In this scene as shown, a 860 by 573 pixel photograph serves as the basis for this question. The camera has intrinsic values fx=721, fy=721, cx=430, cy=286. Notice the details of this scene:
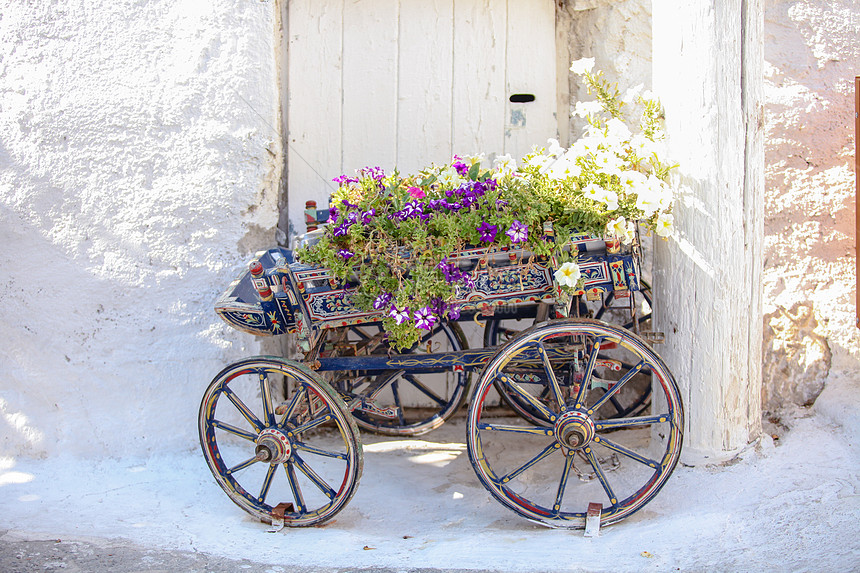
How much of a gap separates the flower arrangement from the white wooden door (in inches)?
43.0

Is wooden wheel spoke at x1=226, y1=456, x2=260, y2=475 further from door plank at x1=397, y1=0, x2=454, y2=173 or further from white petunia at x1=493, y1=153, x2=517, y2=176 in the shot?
door plank at x1=397, y1=0, x2=454, y2=173

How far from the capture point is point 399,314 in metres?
2.57

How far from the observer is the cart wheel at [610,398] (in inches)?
137

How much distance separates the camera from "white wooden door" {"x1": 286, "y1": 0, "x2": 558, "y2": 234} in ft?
12.1

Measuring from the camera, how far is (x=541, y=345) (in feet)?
8.63

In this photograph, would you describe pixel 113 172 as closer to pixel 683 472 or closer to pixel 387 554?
pixel 387 554

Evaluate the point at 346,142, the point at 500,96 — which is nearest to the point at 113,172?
the point at 346,142

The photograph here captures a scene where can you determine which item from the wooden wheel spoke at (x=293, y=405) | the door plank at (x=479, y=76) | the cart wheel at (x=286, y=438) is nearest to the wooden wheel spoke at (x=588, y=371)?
the cart wheel at (x=286, y=438)

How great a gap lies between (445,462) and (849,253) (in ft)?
6.93

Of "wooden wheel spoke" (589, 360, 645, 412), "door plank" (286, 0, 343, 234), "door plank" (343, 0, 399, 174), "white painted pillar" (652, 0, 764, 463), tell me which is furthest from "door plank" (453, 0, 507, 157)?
"wooden wheel spoke" (589, 360, 645, 412)

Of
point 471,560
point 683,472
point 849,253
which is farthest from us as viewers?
point 849,253

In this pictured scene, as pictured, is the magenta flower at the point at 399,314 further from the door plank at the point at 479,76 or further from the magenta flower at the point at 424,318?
the door plank at the point at 479,76

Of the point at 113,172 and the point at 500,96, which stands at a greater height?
the point at 500,96

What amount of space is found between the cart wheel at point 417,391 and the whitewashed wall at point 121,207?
0.67 metres
